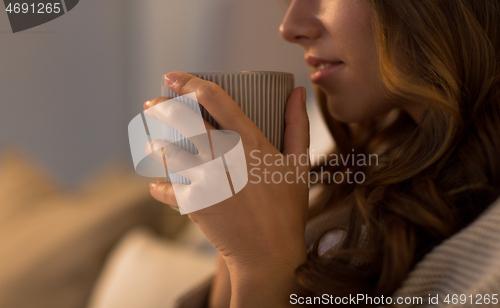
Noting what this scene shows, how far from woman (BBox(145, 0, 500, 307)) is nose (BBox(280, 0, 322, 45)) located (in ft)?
0.13

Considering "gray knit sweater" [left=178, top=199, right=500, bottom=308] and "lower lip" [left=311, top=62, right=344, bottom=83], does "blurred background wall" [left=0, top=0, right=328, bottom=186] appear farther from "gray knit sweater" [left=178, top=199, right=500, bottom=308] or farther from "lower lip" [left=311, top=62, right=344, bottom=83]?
"gray knit sweater" [left=178, top=199, right=500, bottom=308]

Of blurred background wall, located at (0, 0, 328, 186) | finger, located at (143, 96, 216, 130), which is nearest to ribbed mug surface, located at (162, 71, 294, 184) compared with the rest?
finger, located at (143, 96, 216, 130)

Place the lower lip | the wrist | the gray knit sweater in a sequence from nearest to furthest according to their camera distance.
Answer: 1. the gray knit sweater
2. the wrist
3. the lower lip

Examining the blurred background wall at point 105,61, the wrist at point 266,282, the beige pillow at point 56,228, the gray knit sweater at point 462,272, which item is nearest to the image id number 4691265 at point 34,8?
the blurred background wall at point 105,61

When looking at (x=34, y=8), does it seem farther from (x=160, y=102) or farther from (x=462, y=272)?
(x=462, y=272)

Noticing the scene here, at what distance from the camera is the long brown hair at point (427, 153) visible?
37cm

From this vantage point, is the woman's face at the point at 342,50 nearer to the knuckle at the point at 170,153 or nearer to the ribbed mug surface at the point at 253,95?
the ribbed mug surface at the point at 253,95

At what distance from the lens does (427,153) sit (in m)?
0.43

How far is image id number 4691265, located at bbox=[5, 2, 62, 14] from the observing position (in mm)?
440

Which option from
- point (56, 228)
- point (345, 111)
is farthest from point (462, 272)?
point (56, 228)

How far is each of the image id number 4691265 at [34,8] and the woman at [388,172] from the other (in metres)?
0.27

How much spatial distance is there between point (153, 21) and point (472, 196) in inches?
23.8

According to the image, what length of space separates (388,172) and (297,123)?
0.14 metres

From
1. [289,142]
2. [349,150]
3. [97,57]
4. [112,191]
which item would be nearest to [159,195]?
[289,142]
